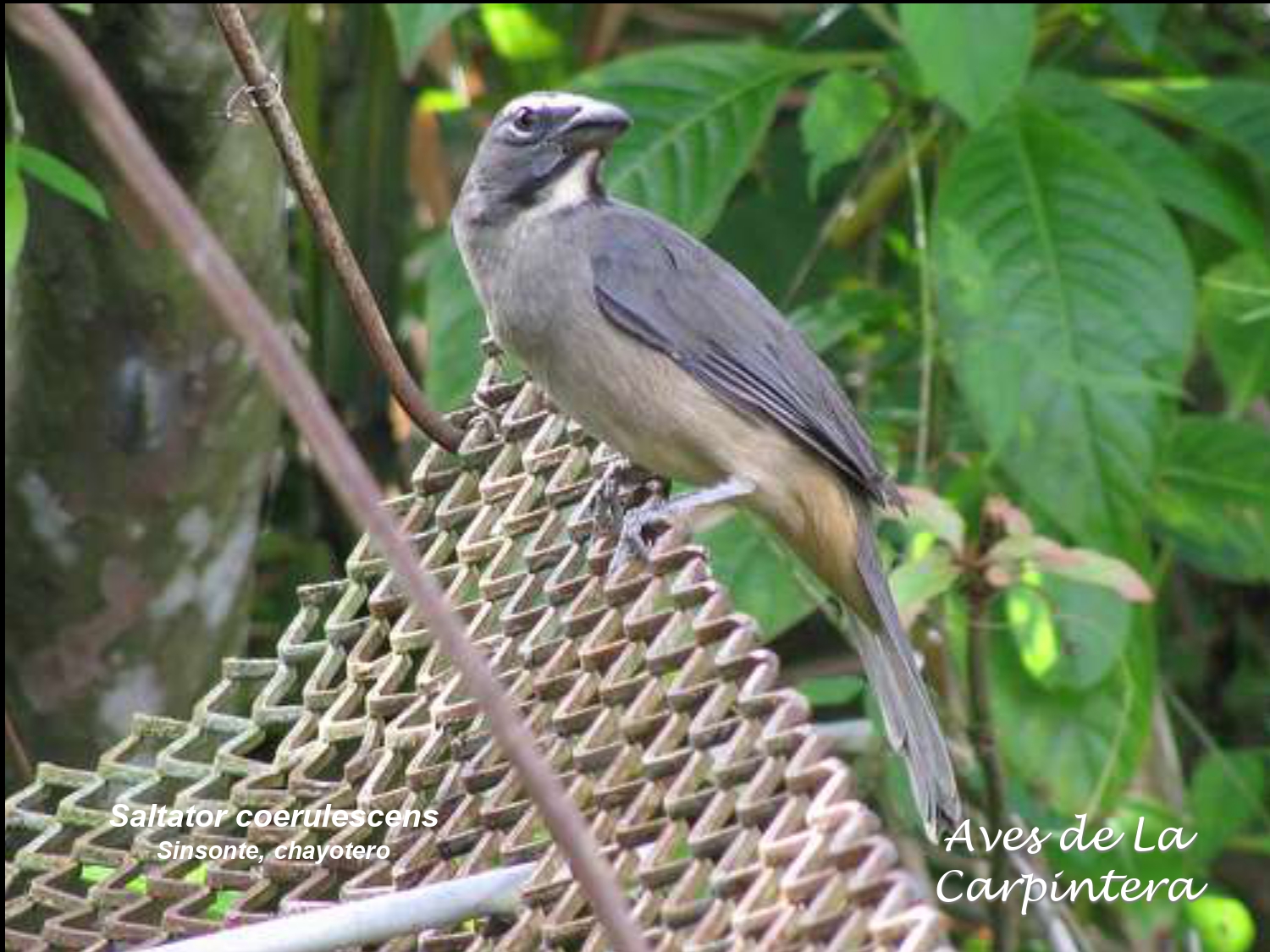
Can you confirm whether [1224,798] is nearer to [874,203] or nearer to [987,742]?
A: [987,742]

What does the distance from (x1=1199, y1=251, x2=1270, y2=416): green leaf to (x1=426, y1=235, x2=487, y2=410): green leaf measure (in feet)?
4.18

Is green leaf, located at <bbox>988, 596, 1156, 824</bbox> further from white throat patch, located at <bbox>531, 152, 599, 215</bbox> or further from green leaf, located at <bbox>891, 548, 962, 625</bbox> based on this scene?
white throat patch, located at <bbox>531, 152, 599, 215</bbox>

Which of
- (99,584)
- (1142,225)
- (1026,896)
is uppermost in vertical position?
(99,584)

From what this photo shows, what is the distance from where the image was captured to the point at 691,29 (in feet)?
18.7

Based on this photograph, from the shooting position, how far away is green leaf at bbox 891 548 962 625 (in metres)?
3.39

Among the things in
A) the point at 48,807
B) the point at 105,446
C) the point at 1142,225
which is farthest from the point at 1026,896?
the point at 105,446

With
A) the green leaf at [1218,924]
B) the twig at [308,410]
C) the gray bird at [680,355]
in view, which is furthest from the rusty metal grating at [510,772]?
the green leaf at [1218,924]

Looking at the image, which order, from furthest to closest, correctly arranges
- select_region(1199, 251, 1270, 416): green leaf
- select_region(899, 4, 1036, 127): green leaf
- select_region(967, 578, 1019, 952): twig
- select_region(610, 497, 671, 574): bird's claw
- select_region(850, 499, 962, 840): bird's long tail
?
1. select_region(1199, 251, 1270, 416): green leaf
2. select_region(899, 4, 1036, 127): green leaf
3. select_region(967, 578, 1019, 952): twig
4. select_region(850, 499, 962, 840): bird's long tail
5. select_region(610, 497, 671, 574): bird's claw

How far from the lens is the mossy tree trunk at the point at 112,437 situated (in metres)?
4.54

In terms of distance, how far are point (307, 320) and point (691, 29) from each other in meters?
1.14

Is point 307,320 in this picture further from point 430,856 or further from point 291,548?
point 430,856

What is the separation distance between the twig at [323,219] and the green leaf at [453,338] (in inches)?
42.8

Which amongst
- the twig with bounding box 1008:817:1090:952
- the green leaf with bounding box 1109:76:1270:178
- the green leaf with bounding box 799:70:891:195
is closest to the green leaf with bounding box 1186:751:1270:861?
the twig with bounding box 1008:817:1090:952

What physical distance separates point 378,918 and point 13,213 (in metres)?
1.98
